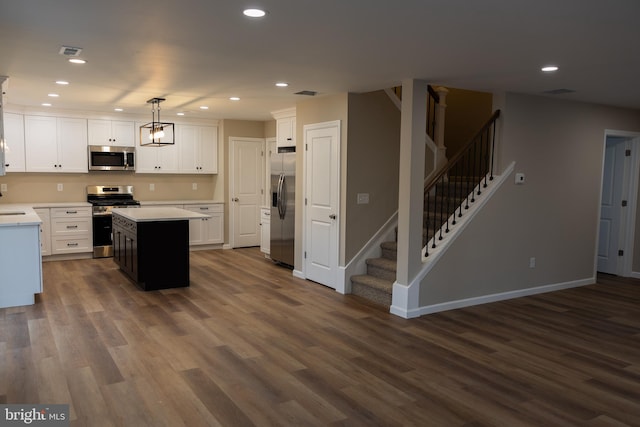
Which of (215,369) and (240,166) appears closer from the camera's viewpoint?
(215,369)

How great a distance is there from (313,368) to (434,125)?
4404 mm

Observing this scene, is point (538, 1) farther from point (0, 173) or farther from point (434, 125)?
point (0, 173)

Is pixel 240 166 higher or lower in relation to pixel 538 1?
lower

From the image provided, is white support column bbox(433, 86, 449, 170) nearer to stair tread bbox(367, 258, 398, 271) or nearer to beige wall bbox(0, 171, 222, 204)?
stair tread bbox(367, 258, 398, 271)

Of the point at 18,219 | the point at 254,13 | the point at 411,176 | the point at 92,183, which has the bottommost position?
the point at 18,219

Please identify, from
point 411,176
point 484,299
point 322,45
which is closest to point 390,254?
point 484,299

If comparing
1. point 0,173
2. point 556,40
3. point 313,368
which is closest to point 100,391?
point 313,368

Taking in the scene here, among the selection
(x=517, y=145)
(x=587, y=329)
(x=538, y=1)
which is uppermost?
(x=538, y=1)

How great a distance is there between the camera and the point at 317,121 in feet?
20.3

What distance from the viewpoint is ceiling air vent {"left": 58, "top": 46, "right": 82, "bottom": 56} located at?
12.1 ft

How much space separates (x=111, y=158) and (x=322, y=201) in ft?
13.5

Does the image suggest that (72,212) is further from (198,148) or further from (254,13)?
(254,13)

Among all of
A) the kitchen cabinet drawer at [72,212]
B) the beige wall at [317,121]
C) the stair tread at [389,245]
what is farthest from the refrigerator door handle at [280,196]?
the kitchen cabinet drawer at [72,212]

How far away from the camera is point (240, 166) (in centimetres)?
891
